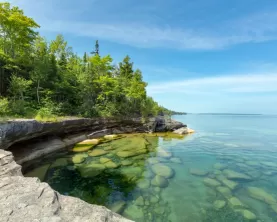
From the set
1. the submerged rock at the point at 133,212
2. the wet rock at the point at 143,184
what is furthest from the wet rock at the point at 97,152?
the submerged rock at the point at 133,212

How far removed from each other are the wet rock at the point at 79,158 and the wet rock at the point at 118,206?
519 centimetres

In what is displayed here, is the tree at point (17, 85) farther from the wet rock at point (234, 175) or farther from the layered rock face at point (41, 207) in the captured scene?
the wet rock at point (234, 175)

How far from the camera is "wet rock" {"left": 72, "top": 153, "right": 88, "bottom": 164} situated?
1059 centimetres

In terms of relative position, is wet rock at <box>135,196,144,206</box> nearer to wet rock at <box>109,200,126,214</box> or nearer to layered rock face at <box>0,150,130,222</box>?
wet rock at <box>109,200,126,214</box>

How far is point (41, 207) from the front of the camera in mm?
2812

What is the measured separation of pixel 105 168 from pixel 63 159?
326 centimetres

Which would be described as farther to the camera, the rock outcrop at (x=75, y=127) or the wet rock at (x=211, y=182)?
the rock outcrop at (x=75, y=127)

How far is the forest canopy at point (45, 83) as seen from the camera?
13.4m

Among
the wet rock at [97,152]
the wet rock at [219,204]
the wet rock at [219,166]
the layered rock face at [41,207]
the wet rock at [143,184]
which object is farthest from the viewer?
the wet rock at [97,152]

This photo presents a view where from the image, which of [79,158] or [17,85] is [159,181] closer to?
[79,158]

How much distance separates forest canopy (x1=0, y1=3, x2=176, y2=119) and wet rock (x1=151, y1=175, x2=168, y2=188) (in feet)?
29.3

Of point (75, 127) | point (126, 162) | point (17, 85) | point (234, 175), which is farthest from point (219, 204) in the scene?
point (17, 85)

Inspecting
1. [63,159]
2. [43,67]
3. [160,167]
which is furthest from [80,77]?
[160,167]

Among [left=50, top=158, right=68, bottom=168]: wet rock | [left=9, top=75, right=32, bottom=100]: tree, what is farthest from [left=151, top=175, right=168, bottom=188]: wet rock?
[left=9, top=75, right=32, bottom=100]: tree
